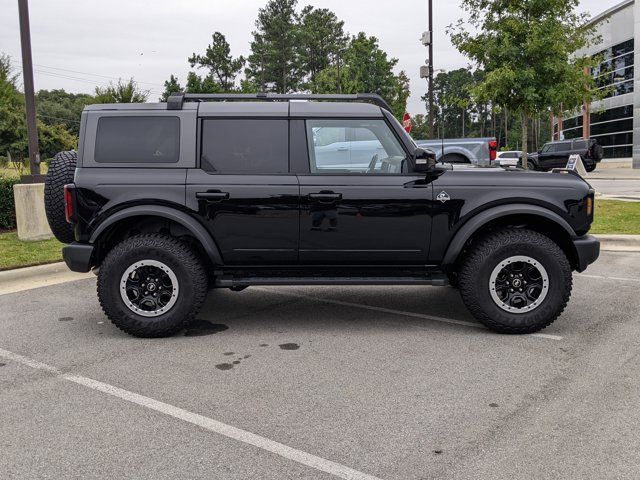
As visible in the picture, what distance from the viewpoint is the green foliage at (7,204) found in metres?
10.2

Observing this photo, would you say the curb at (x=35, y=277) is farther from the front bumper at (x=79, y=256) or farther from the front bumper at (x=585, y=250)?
the front bumper at (x=585, y=250)

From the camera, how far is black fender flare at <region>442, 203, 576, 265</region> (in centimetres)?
497

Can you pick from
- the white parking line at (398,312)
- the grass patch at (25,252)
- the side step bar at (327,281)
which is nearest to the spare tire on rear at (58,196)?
the side step bar at (327,281)

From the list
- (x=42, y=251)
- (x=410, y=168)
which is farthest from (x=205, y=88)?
(x=410, y=168)

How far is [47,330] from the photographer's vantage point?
538 centimetres

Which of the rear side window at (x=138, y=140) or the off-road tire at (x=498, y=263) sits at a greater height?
the rear side window at (x=138, y=140)

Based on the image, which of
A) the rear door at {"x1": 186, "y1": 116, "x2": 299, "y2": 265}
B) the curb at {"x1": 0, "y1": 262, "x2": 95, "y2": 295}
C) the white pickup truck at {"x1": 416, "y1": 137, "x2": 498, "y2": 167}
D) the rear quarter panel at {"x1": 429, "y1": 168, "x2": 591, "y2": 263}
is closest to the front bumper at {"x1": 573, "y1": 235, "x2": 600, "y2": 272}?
the rear quarter panel at {"x1": 429, "y1": 168, "x2": 591, "y2": 263}

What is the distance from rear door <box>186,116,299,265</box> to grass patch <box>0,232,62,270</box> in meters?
3.91

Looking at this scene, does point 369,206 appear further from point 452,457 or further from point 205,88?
point 205,88

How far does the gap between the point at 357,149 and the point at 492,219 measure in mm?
1270

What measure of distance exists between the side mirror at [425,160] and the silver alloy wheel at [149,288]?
222 cm

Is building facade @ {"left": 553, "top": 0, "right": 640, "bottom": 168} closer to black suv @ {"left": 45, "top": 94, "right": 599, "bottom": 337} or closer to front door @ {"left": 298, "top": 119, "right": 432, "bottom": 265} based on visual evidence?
black suv @ {"left": 45, "top": 94, "right": 599, "bottom": 337}

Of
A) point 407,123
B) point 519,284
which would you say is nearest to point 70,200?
point 519,284

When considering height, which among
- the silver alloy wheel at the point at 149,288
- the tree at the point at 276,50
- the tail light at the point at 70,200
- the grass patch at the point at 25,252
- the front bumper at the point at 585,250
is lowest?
the grass patch at the point at 25,252
